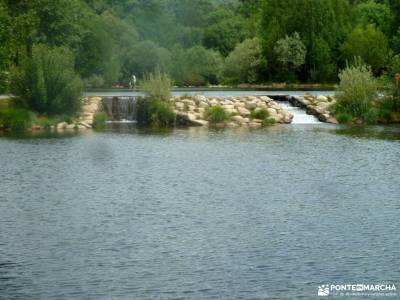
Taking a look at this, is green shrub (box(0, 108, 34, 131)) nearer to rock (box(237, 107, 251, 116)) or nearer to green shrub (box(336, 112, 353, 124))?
rock (box(237, 107, 251, 116))

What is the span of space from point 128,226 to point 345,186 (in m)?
11.0

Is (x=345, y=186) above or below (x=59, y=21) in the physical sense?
below

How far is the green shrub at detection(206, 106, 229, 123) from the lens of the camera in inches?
2479

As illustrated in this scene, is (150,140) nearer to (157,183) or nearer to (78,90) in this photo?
(78,90)

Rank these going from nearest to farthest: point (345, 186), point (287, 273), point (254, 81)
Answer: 1. point (287, 273)
2. point (345, 186)
3. point (254, 81)

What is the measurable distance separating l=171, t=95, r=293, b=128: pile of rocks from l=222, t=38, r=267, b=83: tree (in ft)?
135

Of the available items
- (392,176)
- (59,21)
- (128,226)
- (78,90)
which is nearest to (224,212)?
(128,226)

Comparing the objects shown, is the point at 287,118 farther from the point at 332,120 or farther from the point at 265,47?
the point at 265,47

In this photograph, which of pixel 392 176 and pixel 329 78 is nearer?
pixel 392 176

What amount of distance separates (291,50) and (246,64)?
19.1 ft

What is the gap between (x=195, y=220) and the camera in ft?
92.4

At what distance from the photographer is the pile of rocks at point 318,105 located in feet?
213

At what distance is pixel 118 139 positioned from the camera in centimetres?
5291

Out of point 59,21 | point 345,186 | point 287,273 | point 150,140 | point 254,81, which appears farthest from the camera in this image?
point 254,81
